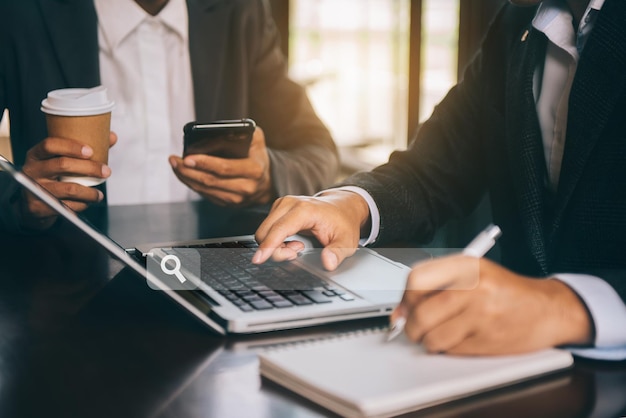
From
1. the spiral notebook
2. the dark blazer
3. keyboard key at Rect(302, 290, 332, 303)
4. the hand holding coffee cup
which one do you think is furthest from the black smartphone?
the spiral notebook

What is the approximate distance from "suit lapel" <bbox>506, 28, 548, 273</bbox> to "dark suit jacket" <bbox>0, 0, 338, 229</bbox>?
0.64 m

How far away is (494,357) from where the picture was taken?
677 millimetres

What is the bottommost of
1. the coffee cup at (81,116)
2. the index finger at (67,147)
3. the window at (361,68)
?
the window at (361,68)

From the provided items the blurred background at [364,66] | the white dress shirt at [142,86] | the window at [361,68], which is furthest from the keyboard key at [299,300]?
the window at [361,68]

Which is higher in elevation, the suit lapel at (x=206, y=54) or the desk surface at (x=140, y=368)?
the suit lapel at (x=206, y=54)

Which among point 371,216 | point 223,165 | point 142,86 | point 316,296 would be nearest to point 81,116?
point 223,165

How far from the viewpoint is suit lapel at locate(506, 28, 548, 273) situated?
1182 mm

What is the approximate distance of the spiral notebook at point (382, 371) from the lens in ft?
1.91

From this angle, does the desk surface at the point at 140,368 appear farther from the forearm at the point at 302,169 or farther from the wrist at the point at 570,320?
the forearm at the point at 302,169

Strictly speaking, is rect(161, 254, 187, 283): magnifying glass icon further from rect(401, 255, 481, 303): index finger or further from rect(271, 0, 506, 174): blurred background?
rect(271, 0, 506, 174): blurred background

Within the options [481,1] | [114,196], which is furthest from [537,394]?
[481,1]

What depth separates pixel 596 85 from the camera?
41.3 inches

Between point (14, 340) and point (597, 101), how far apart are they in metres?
0.80

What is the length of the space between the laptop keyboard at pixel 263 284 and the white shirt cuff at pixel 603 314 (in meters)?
0.24
